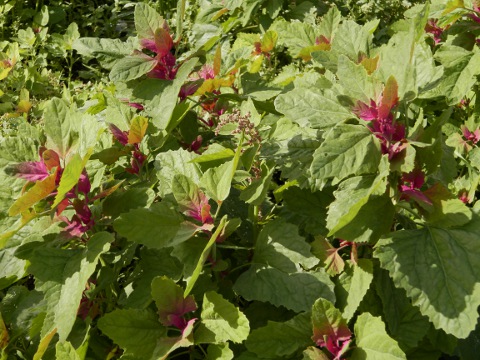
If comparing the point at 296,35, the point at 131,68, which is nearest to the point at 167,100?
the point at 131,68

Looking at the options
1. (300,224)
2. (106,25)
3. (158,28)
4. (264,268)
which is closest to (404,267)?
(264,268)

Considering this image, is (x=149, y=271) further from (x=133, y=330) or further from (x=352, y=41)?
(x=352, y=41)

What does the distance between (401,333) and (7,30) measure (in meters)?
4.45

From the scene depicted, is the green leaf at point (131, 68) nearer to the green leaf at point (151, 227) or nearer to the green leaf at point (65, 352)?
the green leaf at point (151, 227)

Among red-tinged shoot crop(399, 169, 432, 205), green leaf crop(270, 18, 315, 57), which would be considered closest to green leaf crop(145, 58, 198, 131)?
red-tinged shoot crop(399, 169, 432, 205)

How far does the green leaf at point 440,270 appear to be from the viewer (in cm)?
121

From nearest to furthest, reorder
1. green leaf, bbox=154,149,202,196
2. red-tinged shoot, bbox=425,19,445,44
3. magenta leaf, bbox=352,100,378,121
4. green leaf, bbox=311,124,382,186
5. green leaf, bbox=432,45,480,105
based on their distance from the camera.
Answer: green leaf, bbox=311,124,382,186
magenta leaf, bbox=352,100,378,121
green leaf, bbox=154,149,202,196
green leaf, bbox=432,45,480,105
red-tinged shoot, bbox=425,19,445,44

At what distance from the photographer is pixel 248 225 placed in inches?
65.1

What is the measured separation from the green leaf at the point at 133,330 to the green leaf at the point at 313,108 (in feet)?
2.06

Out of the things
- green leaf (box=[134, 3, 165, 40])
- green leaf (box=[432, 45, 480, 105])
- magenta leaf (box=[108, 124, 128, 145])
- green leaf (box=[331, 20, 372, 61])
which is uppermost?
green leaf (box=[134, 3, 165, 40])

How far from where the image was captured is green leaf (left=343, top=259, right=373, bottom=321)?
140cm

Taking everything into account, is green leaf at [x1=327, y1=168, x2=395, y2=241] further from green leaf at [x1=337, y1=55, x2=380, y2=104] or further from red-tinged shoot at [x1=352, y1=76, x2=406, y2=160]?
green leaf at [x1=337, y1=55, x2=380, y2=104]

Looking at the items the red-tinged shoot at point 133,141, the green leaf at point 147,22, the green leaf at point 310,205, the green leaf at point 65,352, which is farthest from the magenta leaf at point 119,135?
the green leaf at point 65,352

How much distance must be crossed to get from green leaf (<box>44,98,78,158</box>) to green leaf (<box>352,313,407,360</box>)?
89cm
